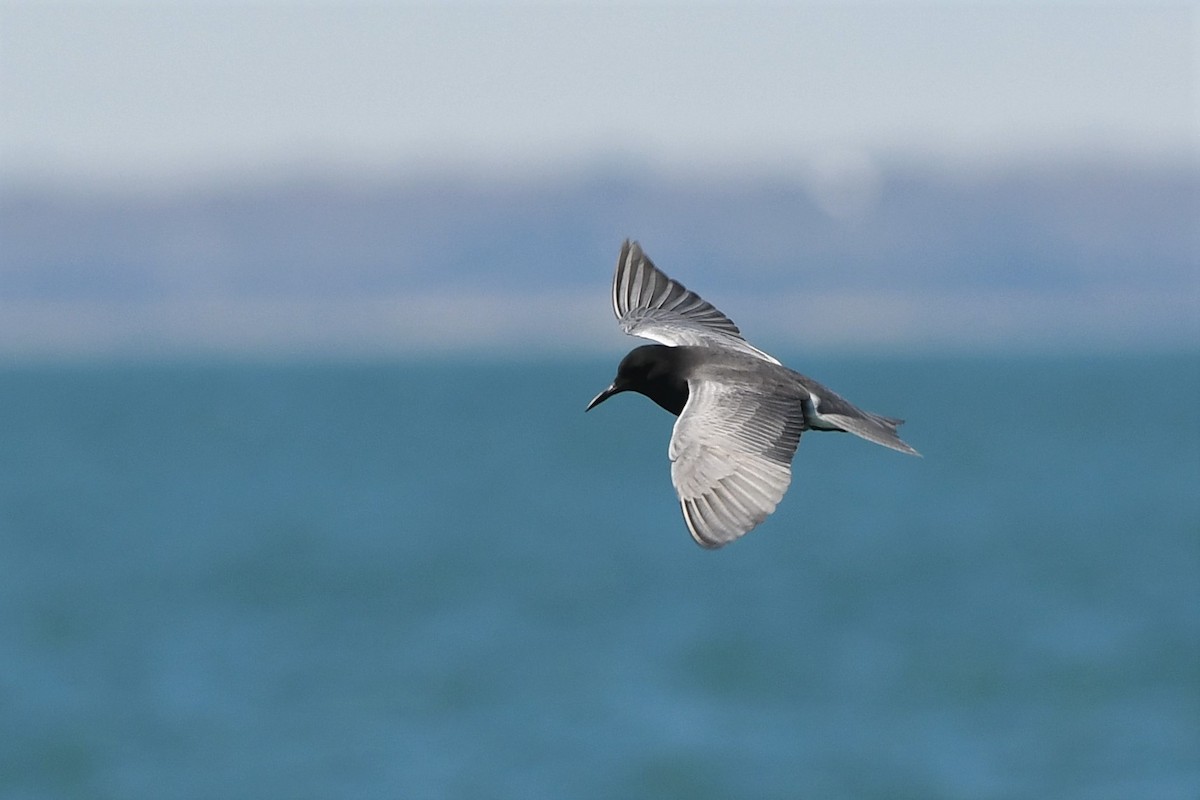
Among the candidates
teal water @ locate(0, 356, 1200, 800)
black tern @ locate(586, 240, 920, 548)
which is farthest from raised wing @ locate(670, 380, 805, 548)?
teal water @ locate(0, 356, 1200, 800)

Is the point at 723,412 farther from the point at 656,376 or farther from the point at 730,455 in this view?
the point at 656,376

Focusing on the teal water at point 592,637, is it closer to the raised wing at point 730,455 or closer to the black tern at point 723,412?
the black tern at point 723,412

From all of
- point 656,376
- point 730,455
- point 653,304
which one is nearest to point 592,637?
point 653,304

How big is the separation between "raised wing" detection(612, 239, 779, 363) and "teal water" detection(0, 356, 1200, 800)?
23196 millimetres

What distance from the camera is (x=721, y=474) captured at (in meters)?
14.3

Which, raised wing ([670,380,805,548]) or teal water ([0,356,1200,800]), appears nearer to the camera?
raised wing ([670,380,805,548])

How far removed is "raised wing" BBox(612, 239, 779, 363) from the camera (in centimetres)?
1738

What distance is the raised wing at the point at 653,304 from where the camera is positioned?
17.4m

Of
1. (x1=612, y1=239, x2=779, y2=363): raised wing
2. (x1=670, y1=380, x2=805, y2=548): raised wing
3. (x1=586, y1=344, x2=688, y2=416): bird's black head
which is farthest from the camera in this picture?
(x1=612, y1=239, x2=779, y2=363): raised wing

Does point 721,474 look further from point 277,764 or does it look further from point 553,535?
point 553,535

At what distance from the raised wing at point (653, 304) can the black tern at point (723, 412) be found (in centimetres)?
2

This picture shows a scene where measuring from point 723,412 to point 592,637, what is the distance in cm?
4217

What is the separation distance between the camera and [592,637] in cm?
5666

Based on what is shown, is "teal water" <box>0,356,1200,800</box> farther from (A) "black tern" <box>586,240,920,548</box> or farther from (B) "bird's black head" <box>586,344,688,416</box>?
(B) "bird's black head" <box>586,344,688,416</box>
